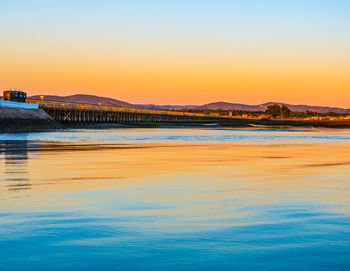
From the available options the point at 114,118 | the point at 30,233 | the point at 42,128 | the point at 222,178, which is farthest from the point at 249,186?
the point at 114,118

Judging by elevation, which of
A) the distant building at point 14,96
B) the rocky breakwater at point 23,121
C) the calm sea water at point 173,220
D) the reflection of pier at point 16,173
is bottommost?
the reflection of pier at point 16,173

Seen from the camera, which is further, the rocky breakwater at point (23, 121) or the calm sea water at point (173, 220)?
the rocky breakwater at point (23, 121)

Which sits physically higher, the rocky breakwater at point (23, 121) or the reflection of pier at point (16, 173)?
the rocky breakwater at point (23, 121)

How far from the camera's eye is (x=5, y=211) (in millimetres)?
11086

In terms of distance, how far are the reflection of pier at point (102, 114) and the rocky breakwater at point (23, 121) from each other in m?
12.8

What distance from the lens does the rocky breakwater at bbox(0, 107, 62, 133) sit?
225 ft

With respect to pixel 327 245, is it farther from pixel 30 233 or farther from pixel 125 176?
pixel 125 176

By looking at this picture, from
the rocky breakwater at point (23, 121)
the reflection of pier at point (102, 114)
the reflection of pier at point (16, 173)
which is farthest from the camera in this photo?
the reflection of pier at point (102, 114)

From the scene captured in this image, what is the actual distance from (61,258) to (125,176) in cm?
1046

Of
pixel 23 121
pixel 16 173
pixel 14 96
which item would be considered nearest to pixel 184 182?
pixel 16 173

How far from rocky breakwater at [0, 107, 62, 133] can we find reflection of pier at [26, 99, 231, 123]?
503 inches

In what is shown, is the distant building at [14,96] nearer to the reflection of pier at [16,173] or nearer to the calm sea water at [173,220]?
the reflection of pier at [16,173]

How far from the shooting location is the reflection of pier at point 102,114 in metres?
108

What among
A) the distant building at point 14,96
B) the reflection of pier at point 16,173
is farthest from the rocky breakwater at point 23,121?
the reflection of pier at point 16,173
